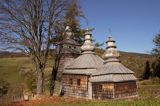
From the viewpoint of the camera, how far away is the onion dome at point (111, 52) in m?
27.5

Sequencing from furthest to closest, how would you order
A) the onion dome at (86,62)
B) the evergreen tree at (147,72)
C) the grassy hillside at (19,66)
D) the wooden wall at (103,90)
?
the evergreen tree at (147,72)
the grassy hillside at (19,66)
the onion dome at (86,62)
the wooden wall at (103,90)

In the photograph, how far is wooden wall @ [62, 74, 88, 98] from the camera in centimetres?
2748

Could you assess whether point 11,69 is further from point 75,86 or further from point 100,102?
point 100,102

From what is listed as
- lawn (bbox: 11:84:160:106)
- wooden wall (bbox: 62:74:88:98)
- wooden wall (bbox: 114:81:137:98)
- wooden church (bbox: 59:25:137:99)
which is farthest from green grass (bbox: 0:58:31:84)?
wooden wall (bbox: 114:81:137:98)

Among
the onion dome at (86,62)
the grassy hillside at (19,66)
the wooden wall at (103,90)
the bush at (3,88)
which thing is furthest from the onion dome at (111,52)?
the bush at (3,88)

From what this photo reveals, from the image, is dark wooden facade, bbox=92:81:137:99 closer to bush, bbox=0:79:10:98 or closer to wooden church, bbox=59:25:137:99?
wooden church, bbox=59:25:137:99

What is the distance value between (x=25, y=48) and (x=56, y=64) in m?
7.47

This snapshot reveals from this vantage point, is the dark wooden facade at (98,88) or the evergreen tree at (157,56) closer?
the dark wooden facade at (98,88)

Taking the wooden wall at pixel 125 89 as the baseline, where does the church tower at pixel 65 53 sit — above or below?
above

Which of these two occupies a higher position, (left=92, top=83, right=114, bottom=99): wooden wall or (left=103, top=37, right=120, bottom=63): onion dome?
(left=103, top=37, right=120, bottom=63): onion dome

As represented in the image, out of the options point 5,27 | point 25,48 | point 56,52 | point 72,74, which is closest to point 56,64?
point 56,52

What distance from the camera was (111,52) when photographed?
27891mm

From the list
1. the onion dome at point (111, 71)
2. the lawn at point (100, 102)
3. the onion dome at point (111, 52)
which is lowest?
the lawn at point (100, 102)

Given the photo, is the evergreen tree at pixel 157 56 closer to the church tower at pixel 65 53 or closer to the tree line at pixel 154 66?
the tree line at pixel 154 66
